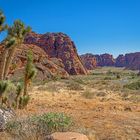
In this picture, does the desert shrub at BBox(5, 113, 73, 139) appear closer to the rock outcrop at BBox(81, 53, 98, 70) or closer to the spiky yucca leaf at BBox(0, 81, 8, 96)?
the spiky yucca leaf at BBox(0, 81, 8, 96)

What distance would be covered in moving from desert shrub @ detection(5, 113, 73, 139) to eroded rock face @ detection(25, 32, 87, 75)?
84.8m

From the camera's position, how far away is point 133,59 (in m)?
193

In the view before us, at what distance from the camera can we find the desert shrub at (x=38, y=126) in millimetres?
10297

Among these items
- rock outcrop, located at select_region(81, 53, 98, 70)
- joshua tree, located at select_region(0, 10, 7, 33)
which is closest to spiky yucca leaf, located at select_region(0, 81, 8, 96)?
joshua tree, located at select_region(0, 10, 7, 33)

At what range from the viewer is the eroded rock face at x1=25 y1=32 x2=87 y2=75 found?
323 feet

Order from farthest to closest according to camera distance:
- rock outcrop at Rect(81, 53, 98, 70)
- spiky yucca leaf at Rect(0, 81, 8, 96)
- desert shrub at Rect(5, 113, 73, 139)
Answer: rock outcrop at Rect(81, 53, 98, 70) < spiky yucca leaf at Rect(0, 81, 8, 96) < desert shrub at Rect(5, 113, 73, 139)

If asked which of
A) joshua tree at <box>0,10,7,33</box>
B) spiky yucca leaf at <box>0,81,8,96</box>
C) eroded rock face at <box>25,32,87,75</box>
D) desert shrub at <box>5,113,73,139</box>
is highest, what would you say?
eroded rock face at <box>25,32,87,75</box>

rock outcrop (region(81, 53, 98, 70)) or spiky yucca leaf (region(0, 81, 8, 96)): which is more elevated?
rock outcrop (region(81, 53, 98, 70))

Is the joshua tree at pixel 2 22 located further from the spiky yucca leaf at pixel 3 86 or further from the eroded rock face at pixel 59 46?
the eroded rock face at pixel 59 46

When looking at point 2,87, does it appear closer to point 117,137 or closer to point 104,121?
point 104,121

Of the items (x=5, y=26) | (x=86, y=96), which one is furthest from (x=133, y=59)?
(x=5, y=26)

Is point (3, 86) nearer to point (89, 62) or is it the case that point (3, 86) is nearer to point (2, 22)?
point (2, 22)

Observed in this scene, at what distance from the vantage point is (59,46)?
102188 mm

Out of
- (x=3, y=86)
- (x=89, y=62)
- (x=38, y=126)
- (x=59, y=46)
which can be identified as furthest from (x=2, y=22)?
(x=89, y=62)
